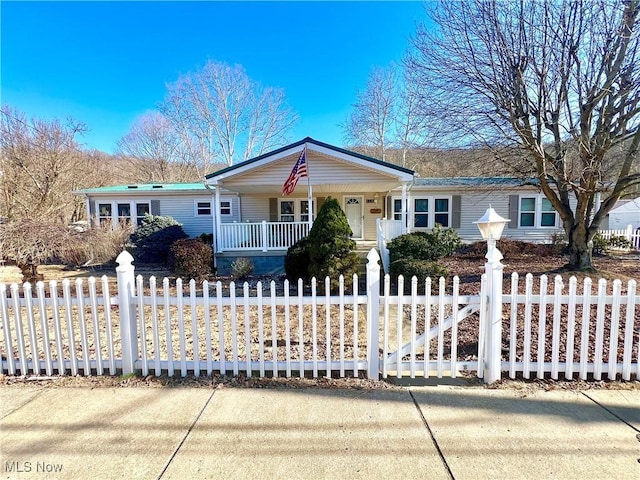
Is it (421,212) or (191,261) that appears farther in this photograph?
(421,212)

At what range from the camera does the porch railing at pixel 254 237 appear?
10.8 metres

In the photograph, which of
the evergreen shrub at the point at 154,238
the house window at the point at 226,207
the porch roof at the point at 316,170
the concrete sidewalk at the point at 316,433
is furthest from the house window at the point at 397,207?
the concrete sidewalk at the point at 316,433

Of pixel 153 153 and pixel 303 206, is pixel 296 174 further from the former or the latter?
pixel 153 153

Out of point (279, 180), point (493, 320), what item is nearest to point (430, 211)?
point (279, 180)

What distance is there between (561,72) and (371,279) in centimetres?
693

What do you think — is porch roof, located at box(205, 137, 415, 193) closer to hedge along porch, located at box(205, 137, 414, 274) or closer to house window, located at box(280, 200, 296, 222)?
hedge along porch, located at box(205, 137, 414, 274)

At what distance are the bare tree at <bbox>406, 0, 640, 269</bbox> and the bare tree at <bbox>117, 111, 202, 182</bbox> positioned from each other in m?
27.0

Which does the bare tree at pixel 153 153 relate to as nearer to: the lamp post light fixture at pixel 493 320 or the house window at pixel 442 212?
the house window at pixel 442 212

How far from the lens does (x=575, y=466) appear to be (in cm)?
205

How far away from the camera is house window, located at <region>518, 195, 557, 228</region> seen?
47.2 ft

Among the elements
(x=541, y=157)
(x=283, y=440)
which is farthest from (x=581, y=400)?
(x=541, y=157)

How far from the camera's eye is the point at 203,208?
1570 centimetres

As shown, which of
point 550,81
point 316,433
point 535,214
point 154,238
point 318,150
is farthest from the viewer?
point 535,214

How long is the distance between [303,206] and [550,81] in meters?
10.7
